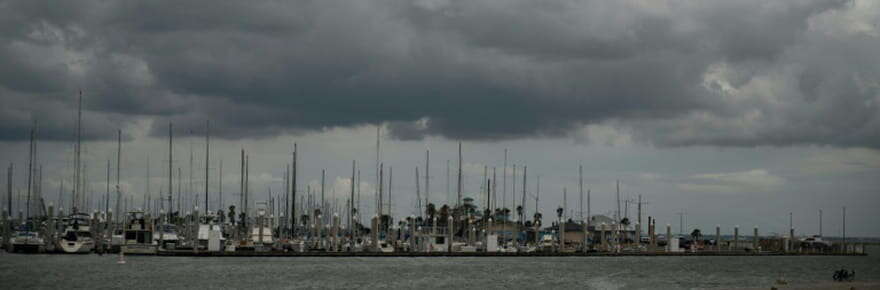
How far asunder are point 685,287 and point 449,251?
54.2 metres

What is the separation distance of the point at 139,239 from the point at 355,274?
125 feet

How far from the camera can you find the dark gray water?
8344 cm

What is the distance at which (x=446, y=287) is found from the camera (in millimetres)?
82312

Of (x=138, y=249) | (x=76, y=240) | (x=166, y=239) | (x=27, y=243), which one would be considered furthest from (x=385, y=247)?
(x=27, y=243)

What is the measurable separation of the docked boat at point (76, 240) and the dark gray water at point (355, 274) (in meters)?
2.32

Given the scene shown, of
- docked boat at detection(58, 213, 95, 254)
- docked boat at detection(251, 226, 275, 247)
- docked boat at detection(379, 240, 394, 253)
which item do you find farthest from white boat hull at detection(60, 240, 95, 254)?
docked boat at detection(379, 240, 394, 253)

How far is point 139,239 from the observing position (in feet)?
407

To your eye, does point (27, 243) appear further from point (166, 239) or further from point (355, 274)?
point (355, 274)

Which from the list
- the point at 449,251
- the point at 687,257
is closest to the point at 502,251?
the point at 449,251

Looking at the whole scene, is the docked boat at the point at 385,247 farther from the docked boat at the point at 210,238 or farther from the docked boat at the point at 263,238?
the docked boat at the point at 210,238

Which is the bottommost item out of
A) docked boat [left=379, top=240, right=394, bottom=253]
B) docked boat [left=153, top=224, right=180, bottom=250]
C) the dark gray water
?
the dark gray water

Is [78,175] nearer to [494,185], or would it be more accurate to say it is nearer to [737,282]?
[494,185]

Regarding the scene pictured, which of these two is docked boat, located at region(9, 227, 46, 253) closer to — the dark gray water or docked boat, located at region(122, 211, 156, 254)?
the dark gray water

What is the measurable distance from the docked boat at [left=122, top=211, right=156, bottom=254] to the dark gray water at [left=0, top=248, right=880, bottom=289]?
99.8 inches
